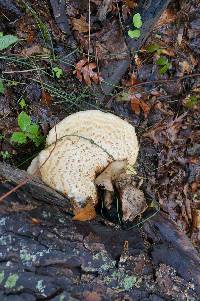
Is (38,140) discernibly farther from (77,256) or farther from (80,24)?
(77,256)

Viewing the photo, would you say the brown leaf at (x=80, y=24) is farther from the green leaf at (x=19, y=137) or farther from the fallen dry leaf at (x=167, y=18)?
the green leaf at (x=19, y=137)

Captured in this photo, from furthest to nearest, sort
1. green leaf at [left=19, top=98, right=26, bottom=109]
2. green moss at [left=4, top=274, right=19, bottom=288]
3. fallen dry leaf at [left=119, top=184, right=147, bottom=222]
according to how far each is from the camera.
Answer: green leaf at [left=19, top=98, right=26, bottom=109] → fallen dry leaf at [left=119, top=184, right=147, bottom=222] → green moss at [left=4, top=274, right=19, bottom=288]

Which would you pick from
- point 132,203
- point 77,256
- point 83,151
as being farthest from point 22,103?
point 77,256

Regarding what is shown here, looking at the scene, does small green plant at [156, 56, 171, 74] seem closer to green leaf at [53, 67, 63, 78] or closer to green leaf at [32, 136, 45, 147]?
green leaf at [53, 67, 63, 78]

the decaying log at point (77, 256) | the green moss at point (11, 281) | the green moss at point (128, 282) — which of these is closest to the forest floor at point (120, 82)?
the decaying log at point (77, 256)

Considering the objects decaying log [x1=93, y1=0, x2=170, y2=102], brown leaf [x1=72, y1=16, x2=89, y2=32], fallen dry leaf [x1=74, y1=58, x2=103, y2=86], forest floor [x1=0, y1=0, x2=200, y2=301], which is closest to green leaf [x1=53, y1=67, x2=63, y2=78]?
forest floor [x1=0, y1=0, x2=200, y2=301]

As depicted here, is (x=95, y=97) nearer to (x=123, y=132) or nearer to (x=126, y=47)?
(x=126, y=47)
